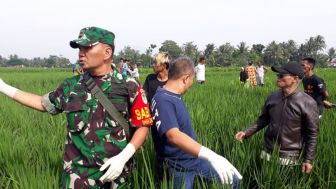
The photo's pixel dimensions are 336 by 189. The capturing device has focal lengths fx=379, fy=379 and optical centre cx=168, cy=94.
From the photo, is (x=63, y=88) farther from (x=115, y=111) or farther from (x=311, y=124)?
(x=311, y=124)

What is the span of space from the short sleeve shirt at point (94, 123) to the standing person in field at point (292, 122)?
1.03m

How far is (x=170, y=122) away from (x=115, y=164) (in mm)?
327

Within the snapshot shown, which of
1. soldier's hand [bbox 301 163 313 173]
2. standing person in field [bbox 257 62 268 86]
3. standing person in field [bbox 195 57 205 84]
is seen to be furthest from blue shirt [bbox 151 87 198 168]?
standing person in field [bbox 257 62 268 86]

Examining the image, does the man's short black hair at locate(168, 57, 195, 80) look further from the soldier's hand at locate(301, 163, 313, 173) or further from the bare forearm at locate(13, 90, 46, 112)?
the soldier's hand at locate(301, 163, 313, 173)

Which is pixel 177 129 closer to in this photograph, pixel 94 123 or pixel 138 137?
pixel 138 137

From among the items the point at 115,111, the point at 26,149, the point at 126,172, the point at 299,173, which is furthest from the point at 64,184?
the point at 299,173

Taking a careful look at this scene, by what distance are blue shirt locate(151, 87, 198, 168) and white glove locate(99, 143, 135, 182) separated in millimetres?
192

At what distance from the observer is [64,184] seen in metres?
1.92

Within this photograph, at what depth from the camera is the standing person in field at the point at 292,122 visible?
241 centimetres

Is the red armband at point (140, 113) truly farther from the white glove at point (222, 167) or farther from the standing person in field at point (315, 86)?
the standing person in field at point (315, 86)

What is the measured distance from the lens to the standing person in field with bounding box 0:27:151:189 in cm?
187

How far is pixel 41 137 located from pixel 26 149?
450 mm

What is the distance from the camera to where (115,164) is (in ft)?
5.87

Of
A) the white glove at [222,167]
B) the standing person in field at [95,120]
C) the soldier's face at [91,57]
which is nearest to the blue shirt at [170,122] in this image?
the standing person in field at [95,120]
